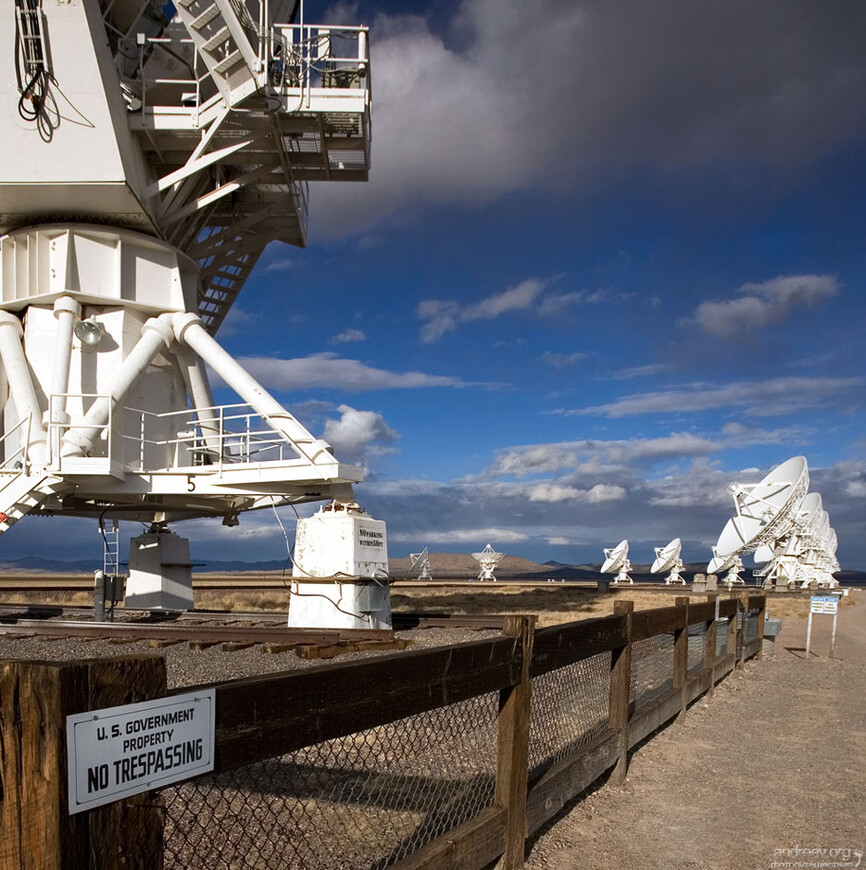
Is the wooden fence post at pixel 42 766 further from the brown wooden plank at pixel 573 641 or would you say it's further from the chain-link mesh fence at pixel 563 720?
the chain-link mesh fence at pixel 563 720

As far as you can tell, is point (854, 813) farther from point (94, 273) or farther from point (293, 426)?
point (94, 273)

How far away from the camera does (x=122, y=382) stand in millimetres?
17891

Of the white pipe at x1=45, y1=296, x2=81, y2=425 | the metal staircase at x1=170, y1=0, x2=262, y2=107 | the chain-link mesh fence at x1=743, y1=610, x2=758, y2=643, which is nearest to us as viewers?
the chain-link mesh fence at x1=743, y1=610, x2=758, y2=643

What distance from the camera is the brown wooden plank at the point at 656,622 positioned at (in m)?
7.53

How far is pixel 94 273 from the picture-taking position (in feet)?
61.5

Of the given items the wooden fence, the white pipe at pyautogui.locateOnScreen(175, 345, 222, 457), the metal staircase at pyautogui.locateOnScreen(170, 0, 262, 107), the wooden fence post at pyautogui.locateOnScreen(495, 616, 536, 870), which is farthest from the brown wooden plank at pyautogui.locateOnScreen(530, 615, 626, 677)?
the metal staircase at pyautogui.locateOnScreen(170, 0, 262, 107)

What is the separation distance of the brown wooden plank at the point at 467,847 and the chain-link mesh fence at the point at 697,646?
733 cm

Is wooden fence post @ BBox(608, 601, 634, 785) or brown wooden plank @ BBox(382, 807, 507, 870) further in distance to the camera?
wooden fence post @ BBox(608, 601, 634, 785)

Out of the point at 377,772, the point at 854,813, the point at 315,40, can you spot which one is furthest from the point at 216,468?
the point at 854,813

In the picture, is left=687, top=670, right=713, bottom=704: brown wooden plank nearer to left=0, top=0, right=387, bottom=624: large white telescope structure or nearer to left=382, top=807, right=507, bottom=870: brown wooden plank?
left=382, top=807, right=507, bottom=870: brown wooden plank

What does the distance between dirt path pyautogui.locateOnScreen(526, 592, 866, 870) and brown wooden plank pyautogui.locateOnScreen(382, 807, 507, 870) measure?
0.55 m

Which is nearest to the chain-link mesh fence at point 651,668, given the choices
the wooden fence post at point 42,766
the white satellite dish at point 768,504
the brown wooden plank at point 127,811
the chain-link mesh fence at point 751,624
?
the chain-link mesh fence at point 751,624

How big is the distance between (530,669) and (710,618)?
6971 mm

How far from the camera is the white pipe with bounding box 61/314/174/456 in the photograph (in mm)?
16891
